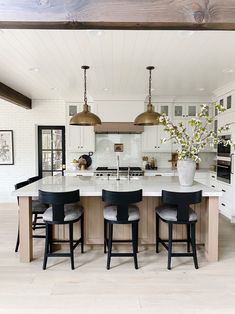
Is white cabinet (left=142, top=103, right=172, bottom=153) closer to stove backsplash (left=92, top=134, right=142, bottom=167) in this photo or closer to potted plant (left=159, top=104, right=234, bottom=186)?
stove backsplash (left=92, top=134, right=142, bottom=167)

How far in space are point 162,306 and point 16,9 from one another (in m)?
2.66

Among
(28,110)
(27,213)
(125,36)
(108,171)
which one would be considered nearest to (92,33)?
(125,36)

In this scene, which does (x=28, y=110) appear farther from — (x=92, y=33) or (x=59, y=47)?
(x=92, y=33)

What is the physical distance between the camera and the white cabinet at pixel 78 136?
5.83 meters

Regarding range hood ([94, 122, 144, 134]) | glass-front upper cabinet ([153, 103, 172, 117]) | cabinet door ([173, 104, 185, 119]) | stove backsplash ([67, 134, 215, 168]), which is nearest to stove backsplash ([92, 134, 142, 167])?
stove backsplash ([67, 134, 215, 168])

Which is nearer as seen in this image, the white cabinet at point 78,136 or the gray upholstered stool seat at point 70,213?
the gray upholstered stool seat at point 70,213

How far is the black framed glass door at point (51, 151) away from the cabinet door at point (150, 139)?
216 centimetres

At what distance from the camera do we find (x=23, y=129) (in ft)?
20.4

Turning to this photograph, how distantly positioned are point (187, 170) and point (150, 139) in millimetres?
2800

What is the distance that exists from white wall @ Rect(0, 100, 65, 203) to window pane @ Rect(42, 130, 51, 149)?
0.23m

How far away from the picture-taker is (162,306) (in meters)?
→ 2.19

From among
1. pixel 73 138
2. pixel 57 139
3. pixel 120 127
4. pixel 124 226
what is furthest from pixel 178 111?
pixel 124 226

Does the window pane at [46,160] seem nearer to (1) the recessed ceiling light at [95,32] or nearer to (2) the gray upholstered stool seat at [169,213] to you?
(2) the gray upholstered stool seat at [169,213]

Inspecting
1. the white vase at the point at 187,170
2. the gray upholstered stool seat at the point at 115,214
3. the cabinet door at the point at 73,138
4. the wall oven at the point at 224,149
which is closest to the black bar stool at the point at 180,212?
the gray upholstered stool seat at the point at 115,214
